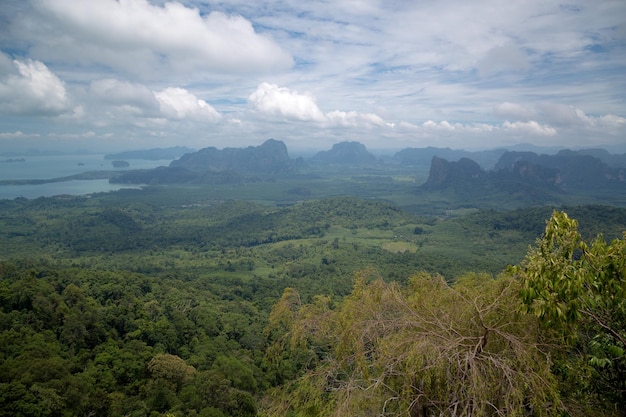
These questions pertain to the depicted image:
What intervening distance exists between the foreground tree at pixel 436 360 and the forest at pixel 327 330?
0.03 meters

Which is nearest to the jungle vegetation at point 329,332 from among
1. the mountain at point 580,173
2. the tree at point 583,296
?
the tree at point 583,296

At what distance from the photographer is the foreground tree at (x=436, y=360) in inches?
140

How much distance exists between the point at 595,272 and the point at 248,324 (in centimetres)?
2772

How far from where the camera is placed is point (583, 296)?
3.37 meters

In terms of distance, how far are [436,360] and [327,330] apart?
2099mm

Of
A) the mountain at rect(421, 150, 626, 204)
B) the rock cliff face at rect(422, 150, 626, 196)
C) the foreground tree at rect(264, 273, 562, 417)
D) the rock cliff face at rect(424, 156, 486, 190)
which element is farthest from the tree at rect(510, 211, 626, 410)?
the rock cliff face at rect(424, 156, 486, 190)

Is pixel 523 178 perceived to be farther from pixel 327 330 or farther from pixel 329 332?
pixel 327 330

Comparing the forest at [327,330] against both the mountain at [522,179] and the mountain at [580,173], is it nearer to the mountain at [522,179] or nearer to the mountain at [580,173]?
the mountain at [522,179]

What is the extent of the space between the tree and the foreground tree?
13.9 inches

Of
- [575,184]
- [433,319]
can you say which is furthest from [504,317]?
[575,184]

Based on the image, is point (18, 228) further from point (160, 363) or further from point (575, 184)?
point (575, 184)

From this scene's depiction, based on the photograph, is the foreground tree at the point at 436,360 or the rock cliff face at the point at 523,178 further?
the rock cliff face at the point at 523,178

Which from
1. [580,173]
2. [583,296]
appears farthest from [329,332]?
[580,173]

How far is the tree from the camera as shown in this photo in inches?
129
